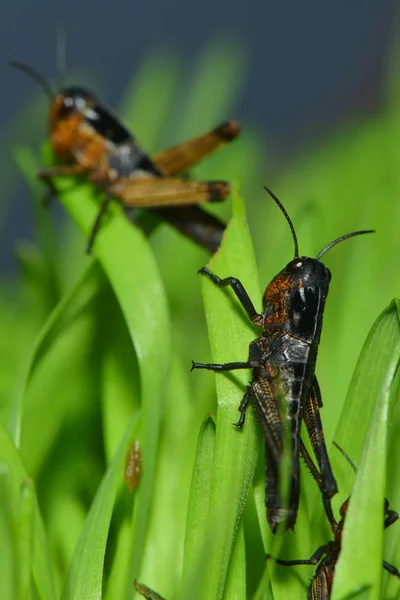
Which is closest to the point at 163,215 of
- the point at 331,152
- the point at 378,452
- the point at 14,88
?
the point at 331,152

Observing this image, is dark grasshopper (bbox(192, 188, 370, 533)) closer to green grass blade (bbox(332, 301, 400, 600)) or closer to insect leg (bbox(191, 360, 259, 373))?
insect leg (bbox(191, 360, 259, 373))

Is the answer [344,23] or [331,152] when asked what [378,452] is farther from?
[344,23]

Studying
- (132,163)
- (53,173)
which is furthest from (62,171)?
(132,163)

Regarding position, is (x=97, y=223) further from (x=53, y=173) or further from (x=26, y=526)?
(x=26, y=526)

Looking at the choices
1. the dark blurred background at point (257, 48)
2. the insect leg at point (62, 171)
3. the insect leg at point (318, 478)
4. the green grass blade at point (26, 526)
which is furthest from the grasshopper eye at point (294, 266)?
the dark blurred background at point (257, 48)

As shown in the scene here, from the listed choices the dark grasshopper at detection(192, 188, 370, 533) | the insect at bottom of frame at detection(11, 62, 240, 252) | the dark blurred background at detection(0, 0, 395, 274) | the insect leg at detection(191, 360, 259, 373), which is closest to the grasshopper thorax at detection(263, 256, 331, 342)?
the dark grasshopper at detection(192, 188, 370, 533)

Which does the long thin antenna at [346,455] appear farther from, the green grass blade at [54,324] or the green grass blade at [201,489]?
the green grass blade at [54,324]
